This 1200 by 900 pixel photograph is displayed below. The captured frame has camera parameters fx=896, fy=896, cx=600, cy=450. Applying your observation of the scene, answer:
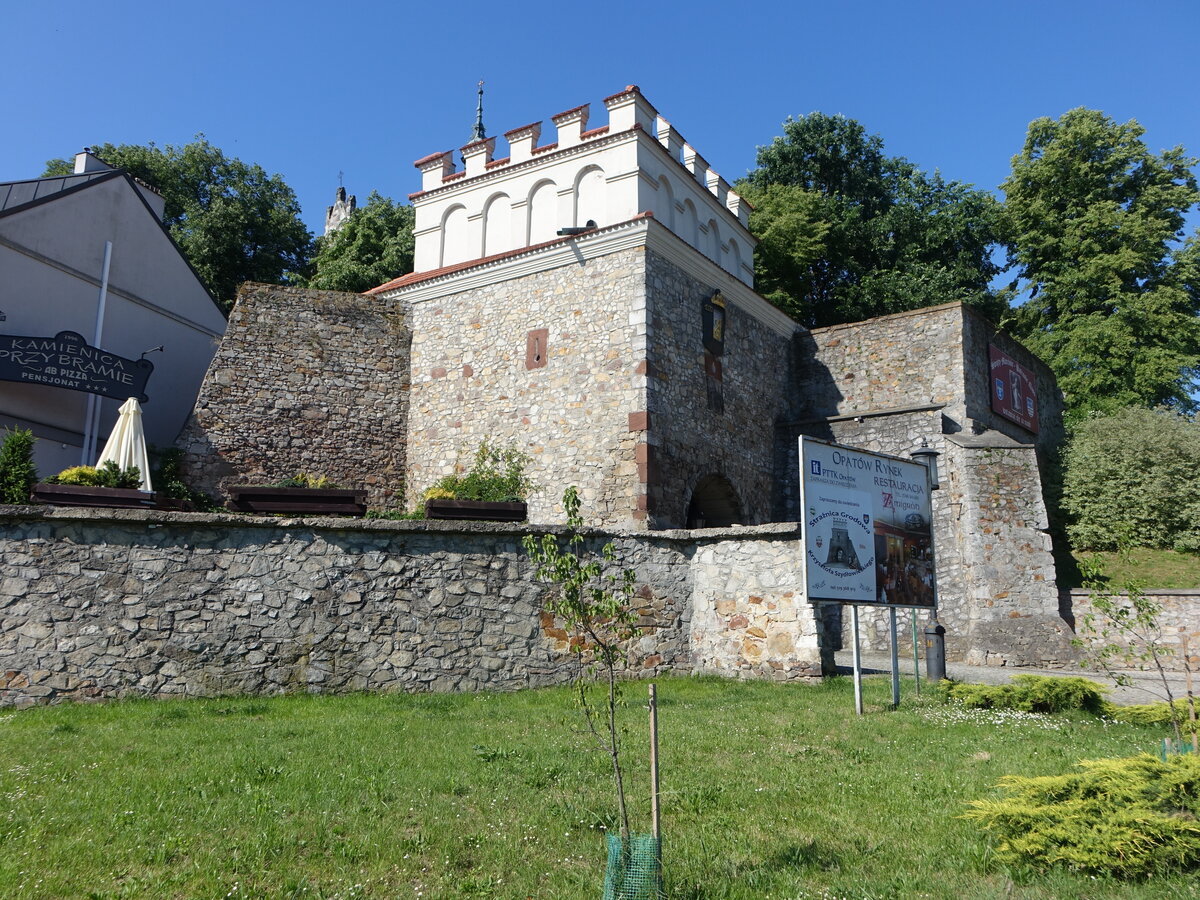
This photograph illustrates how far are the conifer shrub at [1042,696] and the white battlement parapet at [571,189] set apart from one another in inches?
404

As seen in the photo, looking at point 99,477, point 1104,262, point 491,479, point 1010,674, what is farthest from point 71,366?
point 1104,262

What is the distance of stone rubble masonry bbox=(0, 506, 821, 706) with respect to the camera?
29.5 feet

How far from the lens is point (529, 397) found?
16.2 metres

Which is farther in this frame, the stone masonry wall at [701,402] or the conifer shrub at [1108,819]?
the stone masonry wall at [701,402]

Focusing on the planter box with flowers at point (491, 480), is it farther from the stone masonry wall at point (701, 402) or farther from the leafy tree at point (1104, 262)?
the leafy tree at point (1104, 262)

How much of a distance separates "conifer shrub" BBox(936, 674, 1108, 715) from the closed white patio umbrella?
430 inches

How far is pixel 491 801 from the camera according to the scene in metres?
5.39

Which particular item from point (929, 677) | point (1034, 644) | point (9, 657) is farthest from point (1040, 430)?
point (9, 657)

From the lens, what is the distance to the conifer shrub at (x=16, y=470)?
1151 cm

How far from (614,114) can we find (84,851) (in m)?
15.2

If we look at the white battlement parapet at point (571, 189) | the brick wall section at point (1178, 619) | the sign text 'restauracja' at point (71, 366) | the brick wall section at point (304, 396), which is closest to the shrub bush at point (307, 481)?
the brick wall section at point (304, 396)

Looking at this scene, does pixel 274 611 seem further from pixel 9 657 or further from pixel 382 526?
pixel 9 657

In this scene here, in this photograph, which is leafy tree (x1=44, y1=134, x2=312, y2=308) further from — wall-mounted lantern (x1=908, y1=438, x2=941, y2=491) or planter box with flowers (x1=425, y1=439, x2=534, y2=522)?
wall-mounted lantern (x1=908, y1=438, x2=941, y2=491)

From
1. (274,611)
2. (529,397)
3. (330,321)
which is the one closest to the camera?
(274,611)
